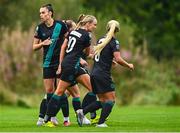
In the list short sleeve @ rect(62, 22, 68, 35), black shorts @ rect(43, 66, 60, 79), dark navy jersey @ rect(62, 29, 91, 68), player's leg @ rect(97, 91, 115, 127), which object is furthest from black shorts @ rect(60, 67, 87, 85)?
short sleeve @ rect(62, 22, 68, 35)

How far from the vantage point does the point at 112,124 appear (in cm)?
1658

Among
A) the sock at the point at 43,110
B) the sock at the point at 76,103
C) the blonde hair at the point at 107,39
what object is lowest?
the sock at the point at 43,110

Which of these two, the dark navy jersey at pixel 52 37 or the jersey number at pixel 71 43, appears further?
the dark navy jersey at pixel 52 37

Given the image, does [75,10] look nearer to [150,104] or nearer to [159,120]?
[150,104]

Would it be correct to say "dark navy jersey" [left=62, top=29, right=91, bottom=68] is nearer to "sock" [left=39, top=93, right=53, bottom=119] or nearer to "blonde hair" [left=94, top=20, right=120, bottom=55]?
"blonde hair" [left=94, top=20, right=120, bottom=55]

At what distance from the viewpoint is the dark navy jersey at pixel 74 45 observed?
1572 centimetres

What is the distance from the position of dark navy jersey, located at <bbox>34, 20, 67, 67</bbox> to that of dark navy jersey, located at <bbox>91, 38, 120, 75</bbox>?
2.98 feet

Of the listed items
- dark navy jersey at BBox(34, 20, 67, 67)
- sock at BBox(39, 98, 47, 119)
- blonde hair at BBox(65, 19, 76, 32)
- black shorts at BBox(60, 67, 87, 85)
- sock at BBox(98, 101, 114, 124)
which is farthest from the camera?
blonde hair at BBox(65, 19, 76, 32)

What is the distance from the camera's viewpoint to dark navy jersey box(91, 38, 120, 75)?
15586 mm

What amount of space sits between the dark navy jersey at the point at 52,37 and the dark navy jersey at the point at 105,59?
0.91m

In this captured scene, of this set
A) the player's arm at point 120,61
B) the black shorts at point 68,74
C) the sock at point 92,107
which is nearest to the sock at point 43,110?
the sock at point 92,107

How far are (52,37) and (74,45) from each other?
1.99 ft

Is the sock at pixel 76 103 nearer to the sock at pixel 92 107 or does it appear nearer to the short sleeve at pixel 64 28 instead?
the sock at pixel 92 107

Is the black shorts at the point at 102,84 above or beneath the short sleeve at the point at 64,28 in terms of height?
beneath
